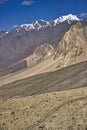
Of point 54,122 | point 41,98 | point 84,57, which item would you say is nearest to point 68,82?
point 41,98

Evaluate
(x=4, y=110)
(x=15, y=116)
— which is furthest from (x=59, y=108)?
(x=4, y=110)

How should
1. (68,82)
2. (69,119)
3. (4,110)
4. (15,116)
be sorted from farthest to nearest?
(68,82) < (4,110) < (15,116) < (69,119)

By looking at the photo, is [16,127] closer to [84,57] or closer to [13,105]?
[13,105]

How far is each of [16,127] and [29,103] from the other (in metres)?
4.23

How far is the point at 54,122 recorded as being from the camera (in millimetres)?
29516

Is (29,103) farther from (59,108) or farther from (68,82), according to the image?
(68,82)

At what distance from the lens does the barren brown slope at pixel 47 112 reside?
29.0 metres

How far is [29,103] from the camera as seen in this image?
35.7 m

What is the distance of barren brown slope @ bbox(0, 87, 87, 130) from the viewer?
2902 cm

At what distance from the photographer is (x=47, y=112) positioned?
32.3m

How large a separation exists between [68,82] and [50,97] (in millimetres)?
70384

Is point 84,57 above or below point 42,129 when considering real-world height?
above

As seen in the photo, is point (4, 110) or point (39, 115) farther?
point (4, 110)

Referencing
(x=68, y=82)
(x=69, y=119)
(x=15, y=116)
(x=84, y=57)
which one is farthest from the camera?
(x=84, y=57)
